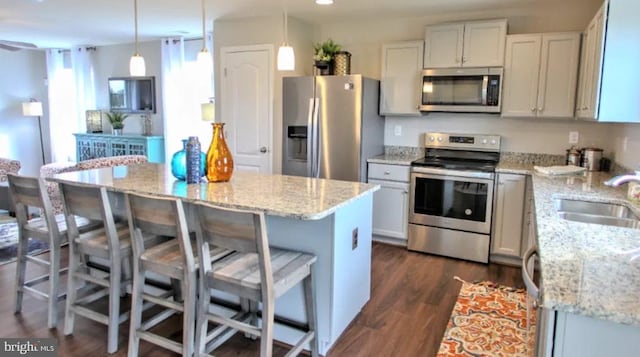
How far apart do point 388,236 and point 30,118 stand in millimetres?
7387

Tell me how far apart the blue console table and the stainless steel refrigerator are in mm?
2982

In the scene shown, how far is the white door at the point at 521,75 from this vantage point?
12.3ft

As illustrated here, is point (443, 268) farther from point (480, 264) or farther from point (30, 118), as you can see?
point (30, 118)

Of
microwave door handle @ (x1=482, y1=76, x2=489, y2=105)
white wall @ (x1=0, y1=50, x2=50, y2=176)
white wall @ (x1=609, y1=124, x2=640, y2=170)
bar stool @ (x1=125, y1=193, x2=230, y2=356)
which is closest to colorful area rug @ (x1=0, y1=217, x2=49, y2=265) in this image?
bar stool @ (x1=125, y1=193, x2=230, y2=356)

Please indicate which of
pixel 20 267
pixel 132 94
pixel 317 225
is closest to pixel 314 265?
pixel 317 225

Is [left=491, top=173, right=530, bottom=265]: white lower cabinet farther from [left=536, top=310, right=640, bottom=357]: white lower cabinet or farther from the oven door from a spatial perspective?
[left=536, top=310, right=640, bottom=357]: white lower cabinet

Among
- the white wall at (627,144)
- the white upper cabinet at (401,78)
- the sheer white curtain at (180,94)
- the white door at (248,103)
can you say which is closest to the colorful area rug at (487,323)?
the white wall at (627,144)

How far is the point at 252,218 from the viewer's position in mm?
1785

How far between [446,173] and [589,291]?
9.23ft

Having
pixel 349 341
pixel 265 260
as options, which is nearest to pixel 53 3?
pixel 265 260

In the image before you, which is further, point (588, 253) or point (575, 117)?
point (575, 117)

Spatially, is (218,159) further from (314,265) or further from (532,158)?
(532,158)

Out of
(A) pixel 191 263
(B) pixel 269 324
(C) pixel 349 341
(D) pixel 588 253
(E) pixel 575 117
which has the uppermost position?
(E) pixel 575 117

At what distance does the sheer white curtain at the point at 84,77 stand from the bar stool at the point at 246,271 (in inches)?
261
